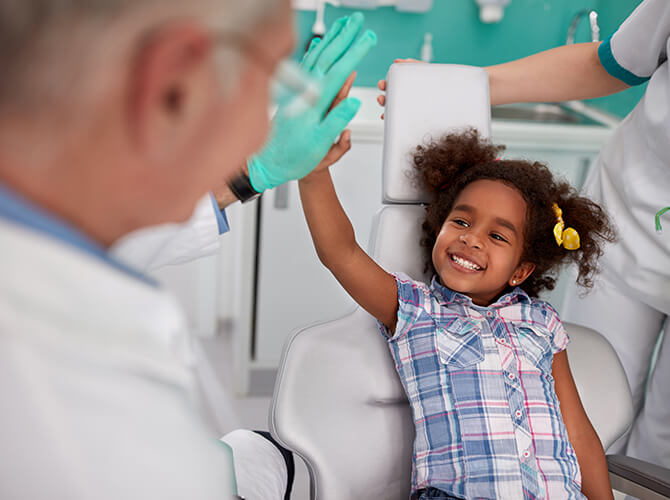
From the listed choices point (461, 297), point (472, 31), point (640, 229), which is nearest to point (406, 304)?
point (461, 297)

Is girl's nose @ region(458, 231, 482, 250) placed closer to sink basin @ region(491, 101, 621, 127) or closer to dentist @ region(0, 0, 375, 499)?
dentist @ region(0, 0, 375, 499)

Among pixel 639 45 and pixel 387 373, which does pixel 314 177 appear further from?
pixel 639 45

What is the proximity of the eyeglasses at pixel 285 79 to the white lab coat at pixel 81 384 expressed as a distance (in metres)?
0.18

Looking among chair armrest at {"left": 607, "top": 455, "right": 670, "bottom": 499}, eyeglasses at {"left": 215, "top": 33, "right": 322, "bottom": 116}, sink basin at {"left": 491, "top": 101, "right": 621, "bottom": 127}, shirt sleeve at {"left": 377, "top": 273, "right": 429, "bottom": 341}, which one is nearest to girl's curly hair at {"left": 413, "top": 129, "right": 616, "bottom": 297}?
shirt sleeve at {"left": 377, "top": 273, "right": 429, "bottom": 341}

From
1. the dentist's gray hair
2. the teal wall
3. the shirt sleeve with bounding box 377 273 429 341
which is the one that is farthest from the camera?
the teal wall

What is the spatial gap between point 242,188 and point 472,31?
5.78 feet

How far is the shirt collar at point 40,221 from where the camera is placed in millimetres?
417

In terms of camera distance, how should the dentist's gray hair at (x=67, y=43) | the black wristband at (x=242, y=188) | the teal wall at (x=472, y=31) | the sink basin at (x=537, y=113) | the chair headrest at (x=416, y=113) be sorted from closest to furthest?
the dentist's gray hair at (x=67, y=43) → the black wristband at (x=242, y=188) → the chair headrest at (x=416, y=113) → the teal wall at (x=472, y=31) → the sink basin at (x=537, y=113)

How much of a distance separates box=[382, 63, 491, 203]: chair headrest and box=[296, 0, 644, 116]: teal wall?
117cm

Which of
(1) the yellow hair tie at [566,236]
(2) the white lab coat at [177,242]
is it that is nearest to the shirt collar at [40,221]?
(2) the white lab coat at [177,242]

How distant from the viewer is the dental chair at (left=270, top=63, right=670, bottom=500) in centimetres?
110

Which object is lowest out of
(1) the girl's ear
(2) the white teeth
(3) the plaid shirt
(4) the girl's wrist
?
(3) the plaid shirt

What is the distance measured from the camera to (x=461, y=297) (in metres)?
1.25

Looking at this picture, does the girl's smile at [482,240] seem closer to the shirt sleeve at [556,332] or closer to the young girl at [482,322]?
the young girl at [482,322]
